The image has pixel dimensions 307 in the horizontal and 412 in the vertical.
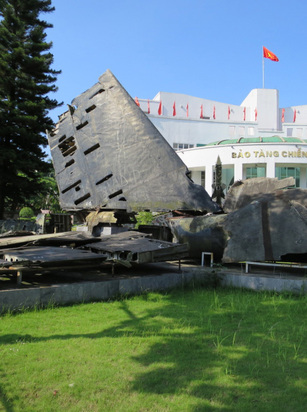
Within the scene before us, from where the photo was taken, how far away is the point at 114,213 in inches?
335

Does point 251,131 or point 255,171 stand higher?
point 251,131

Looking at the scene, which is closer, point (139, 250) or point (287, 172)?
point (139, 250)

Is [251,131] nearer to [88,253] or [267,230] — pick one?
[267,230]

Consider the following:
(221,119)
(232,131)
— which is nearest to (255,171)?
(232,131)

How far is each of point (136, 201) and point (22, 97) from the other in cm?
1308

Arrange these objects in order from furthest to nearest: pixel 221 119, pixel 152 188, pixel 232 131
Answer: pixel 221 119
pixel 232 131
pixel 152 188

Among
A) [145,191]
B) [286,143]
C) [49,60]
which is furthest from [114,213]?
[286,143]

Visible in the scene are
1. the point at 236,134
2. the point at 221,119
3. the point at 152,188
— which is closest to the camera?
the point at 152,188

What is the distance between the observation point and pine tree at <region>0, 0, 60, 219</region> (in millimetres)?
17375

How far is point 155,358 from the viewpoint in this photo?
3486 mm

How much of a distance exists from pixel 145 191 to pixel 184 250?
233cm

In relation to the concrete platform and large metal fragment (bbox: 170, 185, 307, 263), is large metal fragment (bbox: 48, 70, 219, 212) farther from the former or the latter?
the concrete platform

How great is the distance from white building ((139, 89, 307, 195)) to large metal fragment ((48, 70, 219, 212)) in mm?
19095

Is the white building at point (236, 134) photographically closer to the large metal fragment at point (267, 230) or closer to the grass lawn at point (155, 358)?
the large metal fragment at point (267, 230)
